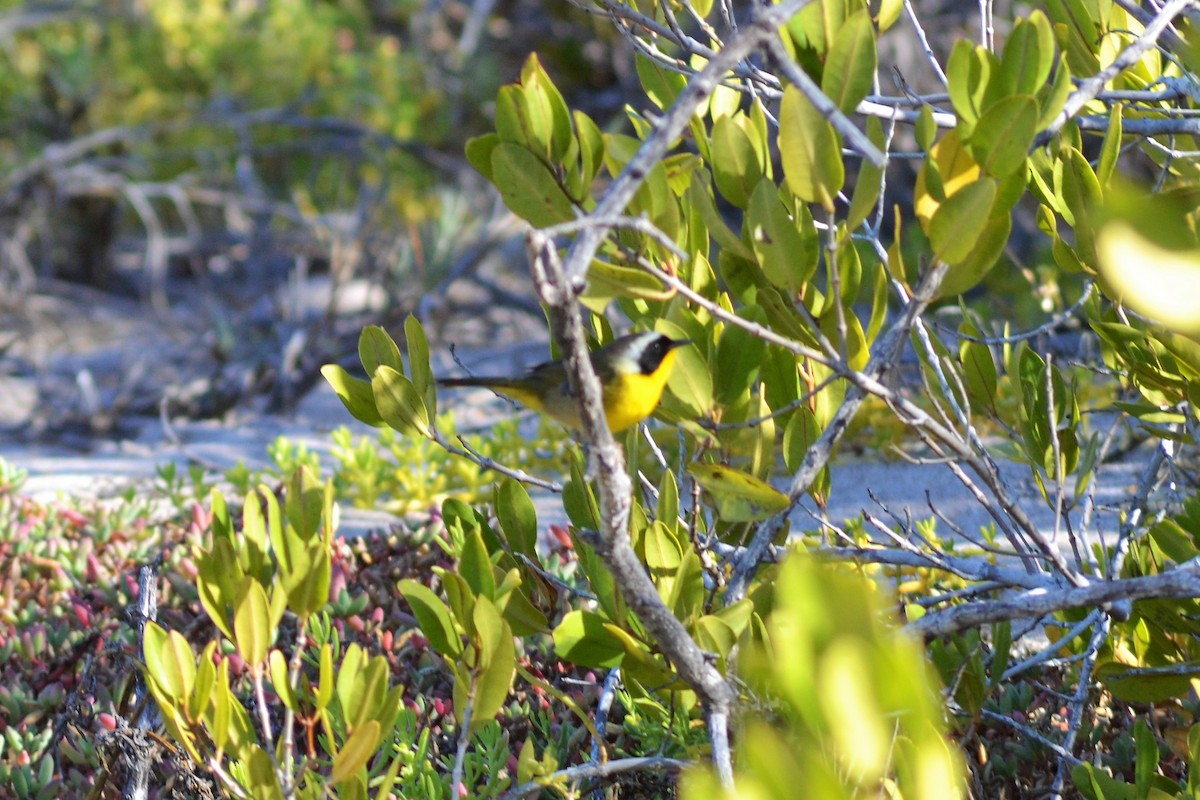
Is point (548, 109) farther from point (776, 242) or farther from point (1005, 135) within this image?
point (1005, 135)

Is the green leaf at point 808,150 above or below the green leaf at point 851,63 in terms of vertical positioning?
below

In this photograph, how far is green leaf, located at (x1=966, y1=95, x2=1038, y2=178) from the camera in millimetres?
1489

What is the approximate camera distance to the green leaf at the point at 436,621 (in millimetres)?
1612

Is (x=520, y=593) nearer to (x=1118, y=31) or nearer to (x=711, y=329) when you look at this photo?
(x=711, y=329)

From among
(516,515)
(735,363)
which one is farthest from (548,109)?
(516,515)

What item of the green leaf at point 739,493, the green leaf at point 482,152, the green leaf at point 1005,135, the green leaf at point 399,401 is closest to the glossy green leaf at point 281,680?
→ the green leaf at point 399,401

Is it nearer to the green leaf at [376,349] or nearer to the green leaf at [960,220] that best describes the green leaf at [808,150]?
the green leaf at [960,220]

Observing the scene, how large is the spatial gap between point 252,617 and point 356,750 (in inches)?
9.2

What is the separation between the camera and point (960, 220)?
1.54 meters

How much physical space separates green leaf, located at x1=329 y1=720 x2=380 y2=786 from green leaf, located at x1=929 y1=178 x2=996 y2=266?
98 centimetres

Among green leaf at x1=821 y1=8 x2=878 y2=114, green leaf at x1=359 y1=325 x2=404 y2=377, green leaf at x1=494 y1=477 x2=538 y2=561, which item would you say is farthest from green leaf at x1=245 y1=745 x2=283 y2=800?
green leaf at x1=821 y1=8 x2=878 y2=114

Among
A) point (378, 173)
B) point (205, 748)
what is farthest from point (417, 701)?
point (378, 173)

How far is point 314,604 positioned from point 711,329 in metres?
0.81

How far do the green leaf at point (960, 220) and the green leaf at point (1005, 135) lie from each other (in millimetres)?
47
